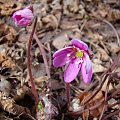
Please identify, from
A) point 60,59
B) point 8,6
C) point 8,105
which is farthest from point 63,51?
point 8,6

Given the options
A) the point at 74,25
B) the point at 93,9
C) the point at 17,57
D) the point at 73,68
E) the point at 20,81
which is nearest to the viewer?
the point at 73,68

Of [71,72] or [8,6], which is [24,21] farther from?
[8,6]

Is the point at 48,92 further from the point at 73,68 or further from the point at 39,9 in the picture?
the point at 39,9

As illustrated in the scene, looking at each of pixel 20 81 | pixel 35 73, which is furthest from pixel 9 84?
pixel 35 73

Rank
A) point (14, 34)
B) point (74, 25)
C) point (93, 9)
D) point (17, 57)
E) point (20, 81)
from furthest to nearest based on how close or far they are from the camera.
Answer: point (93, 9) → point (74, 25) → point (14, 34) → point (17, 57) → point (20, 81)

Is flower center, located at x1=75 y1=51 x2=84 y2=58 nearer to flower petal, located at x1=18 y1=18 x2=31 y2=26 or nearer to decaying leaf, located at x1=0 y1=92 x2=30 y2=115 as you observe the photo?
flower petal, located at x1=18 y1=18 x2=31 y2=26

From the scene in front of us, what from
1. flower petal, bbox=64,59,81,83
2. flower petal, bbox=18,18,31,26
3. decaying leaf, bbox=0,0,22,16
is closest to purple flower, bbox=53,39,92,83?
flower petal, bbox=64,59,81,83

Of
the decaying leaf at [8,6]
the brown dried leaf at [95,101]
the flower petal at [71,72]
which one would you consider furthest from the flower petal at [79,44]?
the decaying leaf at [8,6]
